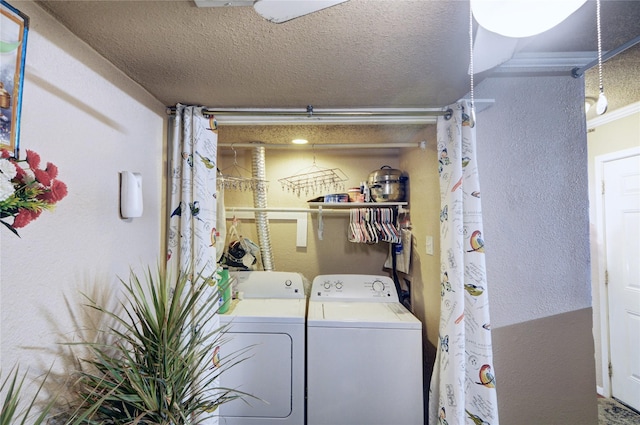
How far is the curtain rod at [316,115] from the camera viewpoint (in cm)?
160

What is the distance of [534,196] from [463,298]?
0.74m

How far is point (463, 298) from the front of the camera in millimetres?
1430

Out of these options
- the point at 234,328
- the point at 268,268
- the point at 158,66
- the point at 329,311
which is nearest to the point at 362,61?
the point at 158,66

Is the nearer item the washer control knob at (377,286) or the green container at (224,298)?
the green container at (224,298)

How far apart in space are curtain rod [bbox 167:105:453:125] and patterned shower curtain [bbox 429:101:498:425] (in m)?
0.20

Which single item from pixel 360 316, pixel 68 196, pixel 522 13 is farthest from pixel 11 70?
pixel 360 316

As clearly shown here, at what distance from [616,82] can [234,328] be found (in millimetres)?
2802

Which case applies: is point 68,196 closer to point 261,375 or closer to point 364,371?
point 261,375

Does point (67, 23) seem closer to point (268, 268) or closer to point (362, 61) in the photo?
point (362, 61)

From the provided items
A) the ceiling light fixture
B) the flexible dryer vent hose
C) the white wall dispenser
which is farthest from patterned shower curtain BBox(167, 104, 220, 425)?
the ceiling light fixture

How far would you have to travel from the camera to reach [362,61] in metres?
→ 1.18

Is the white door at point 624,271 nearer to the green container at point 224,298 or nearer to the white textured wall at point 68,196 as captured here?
the green container at point 224,298

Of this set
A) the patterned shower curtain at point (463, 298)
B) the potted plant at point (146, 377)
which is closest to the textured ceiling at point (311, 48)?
the patterned shower curtain at point (463, 298)

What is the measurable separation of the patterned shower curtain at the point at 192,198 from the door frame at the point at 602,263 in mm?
2804
